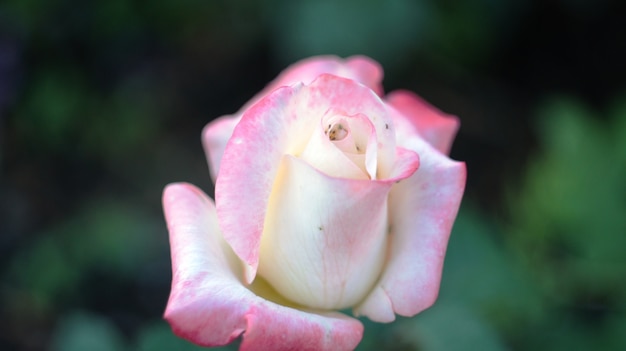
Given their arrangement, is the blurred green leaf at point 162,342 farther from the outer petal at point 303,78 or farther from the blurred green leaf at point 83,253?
the blurred green leaf at point 83,253

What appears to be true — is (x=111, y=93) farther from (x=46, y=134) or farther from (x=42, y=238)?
(x=42, y=238)

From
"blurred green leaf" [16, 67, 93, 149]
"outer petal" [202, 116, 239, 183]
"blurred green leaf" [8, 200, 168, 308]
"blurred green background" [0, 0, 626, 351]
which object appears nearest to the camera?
"outer petal" [202, 116, 239, 183]

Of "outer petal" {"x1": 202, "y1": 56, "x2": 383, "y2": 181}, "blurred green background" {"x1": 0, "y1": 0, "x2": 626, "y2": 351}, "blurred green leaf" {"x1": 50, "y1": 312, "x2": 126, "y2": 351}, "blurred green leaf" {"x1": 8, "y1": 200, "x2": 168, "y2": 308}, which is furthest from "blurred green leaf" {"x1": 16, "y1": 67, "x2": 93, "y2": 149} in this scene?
"outer petal" {"x1": 202, "y1": 56, "x2": 383, "y2": 181}

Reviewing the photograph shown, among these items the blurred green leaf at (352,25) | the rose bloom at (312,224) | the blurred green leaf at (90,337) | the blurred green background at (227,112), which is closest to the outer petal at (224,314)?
the rose bloom at (312,224)

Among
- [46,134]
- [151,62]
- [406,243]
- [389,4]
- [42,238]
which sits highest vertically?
[389,4]

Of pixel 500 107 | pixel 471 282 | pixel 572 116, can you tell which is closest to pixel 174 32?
pixel 500 107

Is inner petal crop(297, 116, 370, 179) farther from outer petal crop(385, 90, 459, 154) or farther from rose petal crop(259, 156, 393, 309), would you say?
outer petal crop(385, 90, 459, 154)
